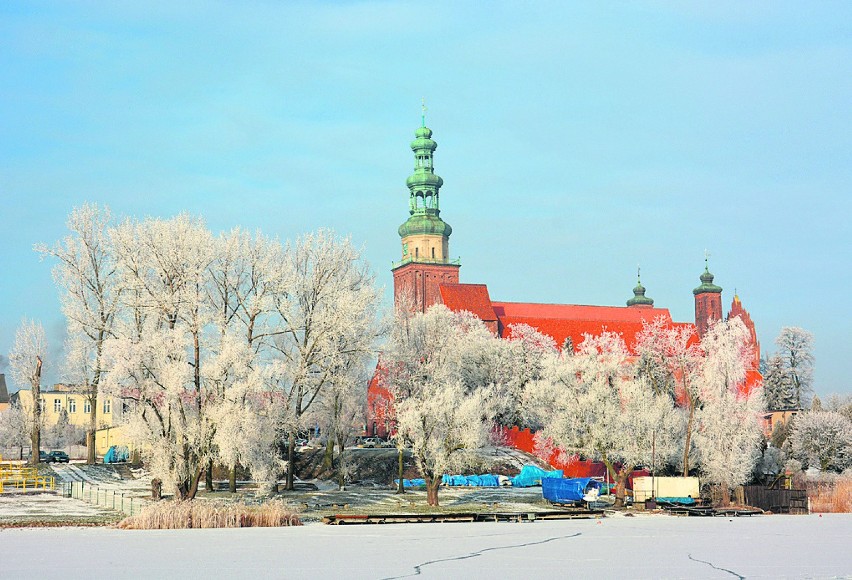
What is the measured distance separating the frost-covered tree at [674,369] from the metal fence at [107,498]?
3044cm

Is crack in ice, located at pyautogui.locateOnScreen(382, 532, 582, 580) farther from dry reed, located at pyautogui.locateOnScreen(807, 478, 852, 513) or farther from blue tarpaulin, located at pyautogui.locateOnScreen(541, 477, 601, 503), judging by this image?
dry reed, located at pyautogui.locateOnScreen(807, 478, 852, 513)

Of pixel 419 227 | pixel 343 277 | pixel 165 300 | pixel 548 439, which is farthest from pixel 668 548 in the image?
pixel 419 227

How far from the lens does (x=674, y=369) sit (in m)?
71.6

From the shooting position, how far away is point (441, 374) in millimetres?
61188

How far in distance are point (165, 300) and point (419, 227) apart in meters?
88.2

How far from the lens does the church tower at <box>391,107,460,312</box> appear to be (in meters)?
132

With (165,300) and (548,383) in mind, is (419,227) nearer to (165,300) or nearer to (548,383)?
(548,383)

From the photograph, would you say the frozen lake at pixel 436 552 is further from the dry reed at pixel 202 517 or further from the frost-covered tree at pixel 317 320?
the frost-covered tree at pixel 317 320

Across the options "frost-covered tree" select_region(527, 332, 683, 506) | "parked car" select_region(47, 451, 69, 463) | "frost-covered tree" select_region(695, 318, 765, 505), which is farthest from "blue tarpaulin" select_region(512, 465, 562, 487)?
"parked car" select_region(47, 451, 69, 463)

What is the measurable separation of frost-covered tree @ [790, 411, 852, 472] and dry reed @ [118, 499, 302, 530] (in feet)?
179

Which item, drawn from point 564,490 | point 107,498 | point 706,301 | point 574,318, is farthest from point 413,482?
point 706,301

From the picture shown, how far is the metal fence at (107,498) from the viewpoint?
4334 centimetres

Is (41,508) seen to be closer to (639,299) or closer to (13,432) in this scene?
(13,432)

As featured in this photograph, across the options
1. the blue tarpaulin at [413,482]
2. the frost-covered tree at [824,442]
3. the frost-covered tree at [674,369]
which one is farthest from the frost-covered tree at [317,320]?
the frost-covered tree at [824,442]
